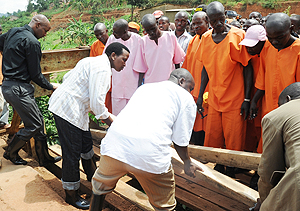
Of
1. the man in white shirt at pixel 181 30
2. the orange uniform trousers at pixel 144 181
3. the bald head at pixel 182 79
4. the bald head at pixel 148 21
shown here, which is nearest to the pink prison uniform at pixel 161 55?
the bald head at pixel 148 21

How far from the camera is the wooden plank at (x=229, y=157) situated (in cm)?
270

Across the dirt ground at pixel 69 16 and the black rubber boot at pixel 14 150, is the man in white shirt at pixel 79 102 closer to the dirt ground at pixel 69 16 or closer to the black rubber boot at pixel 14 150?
the black rubber boot at pixel 14 150

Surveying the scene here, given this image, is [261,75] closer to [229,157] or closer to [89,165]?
[229,157]

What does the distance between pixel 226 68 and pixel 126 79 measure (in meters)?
1.78

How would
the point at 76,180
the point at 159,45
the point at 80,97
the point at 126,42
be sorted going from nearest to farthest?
the point at 80,97 < the point at 76,180 < the point at 159,45 < the point at 126,42

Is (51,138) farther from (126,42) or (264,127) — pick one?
(264,127)

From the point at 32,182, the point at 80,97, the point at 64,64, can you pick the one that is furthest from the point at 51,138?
the point at 80,97

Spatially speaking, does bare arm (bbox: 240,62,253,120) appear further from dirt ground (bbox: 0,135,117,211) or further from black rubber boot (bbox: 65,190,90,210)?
black rubber boot (bbox: 65,190,90,210)

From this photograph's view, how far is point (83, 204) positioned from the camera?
9.43ft

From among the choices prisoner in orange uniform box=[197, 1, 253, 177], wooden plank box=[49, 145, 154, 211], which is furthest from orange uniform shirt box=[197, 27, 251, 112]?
wooden plank box=[49, 145, 154, 211]

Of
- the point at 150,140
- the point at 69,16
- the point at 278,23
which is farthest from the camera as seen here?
the point at 69,16

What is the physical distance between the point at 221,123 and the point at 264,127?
1.70 m

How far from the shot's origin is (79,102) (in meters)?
2.64

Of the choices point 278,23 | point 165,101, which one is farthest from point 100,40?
point 165,101
